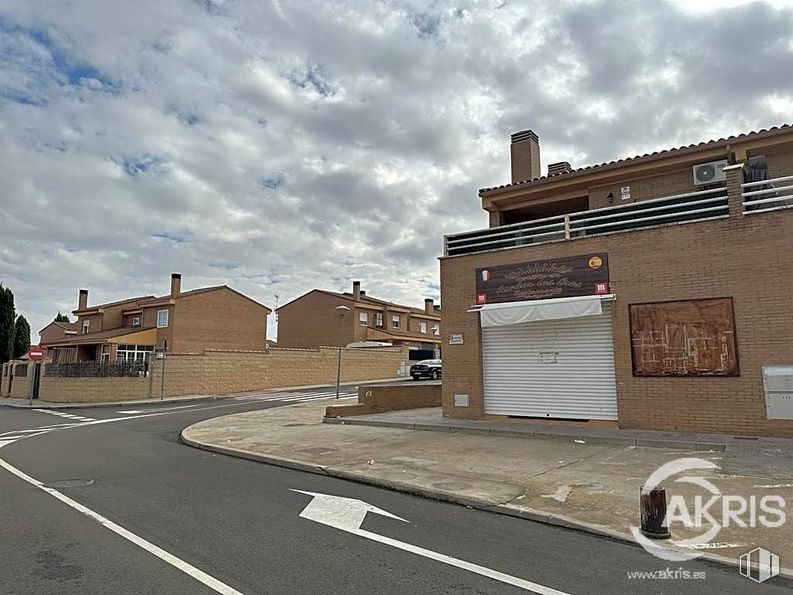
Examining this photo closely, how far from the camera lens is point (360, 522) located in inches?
243

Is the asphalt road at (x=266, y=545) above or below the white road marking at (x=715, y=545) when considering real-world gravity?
below

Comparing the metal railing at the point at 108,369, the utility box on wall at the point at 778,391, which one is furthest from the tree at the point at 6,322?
the utility box on wall at the point at 778,391

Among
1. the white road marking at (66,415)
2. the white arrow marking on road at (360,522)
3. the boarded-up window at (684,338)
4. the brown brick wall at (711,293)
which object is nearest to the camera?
the white arrow marking on road at (360,522)

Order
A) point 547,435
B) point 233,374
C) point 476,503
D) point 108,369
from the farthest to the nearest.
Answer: point 233,374, point 108,369, point 547,435, point 476,503

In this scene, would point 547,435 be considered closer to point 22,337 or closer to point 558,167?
point 558,167

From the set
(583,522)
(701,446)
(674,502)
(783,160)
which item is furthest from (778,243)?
(583,522)

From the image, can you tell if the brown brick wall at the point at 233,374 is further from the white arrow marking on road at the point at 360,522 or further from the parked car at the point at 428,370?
the white arrow marking on road at the point at 360,522

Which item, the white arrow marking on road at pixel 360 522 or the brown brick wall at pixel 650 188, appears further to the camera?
the brown brick wall at pixel 650 188

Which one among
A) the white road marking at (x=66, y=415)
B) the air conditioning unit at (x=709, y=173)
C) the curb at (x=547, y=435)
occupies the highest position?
the air conditioning unit at (x=709, y=173)

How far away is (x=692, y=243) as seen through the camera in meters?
11.8

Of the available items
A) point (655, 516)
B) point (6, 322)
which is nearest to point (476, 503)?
point (655, 516)

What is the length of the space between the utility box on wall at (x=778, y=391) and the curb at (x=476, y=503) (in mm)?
7070

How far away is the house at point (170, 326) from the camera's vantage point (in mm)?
41250
